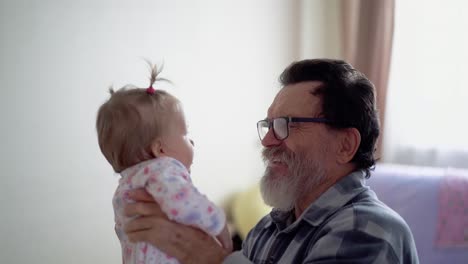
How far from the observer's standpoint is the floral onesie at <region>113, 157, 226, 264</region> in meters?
1.05

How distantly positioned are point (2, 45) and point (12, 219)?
627 mm

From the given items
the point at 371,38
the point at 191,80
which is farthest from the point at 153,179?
the point at 371,38

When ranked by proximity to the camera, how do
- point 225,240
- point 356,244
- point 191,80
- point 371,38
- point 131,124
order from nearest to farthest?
point 356,244, point 131,124, point 225,240, point 191,80, point 371,38

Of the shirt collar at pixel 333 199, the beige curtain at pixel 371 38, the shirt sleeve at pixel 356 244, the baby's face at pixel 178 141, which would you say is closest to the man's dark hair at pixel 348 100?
the shirt collar at pixel 333 199

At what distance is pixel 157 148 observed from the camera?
117 centimetres

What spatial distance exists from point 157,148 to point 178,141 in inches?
2.4

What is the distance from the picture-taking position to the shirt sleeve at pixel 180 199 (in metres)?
1.04

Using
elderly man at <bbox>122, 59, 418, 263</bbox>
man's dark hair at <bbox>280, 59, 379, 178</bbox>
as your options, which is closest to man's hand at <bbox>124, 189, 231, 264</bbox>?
elderly man at <bbox>122, 59, 418, 263</bbox>

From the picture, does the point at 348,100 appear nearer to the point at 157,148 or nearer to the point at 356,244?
the point at 356,244

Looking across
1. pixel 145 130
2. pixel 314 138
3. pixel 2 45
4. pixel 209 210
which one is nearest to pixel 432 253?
pixel 314 138

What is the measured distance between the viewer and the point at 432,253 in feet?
6.84

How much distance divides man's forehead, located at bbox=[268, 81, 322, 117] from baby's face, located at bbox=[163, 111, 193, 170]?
1.06 ft

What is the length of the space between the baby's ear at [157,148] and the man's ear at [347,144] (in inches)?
20.5

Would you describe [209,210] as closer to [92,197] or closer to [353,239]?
[353,239]
